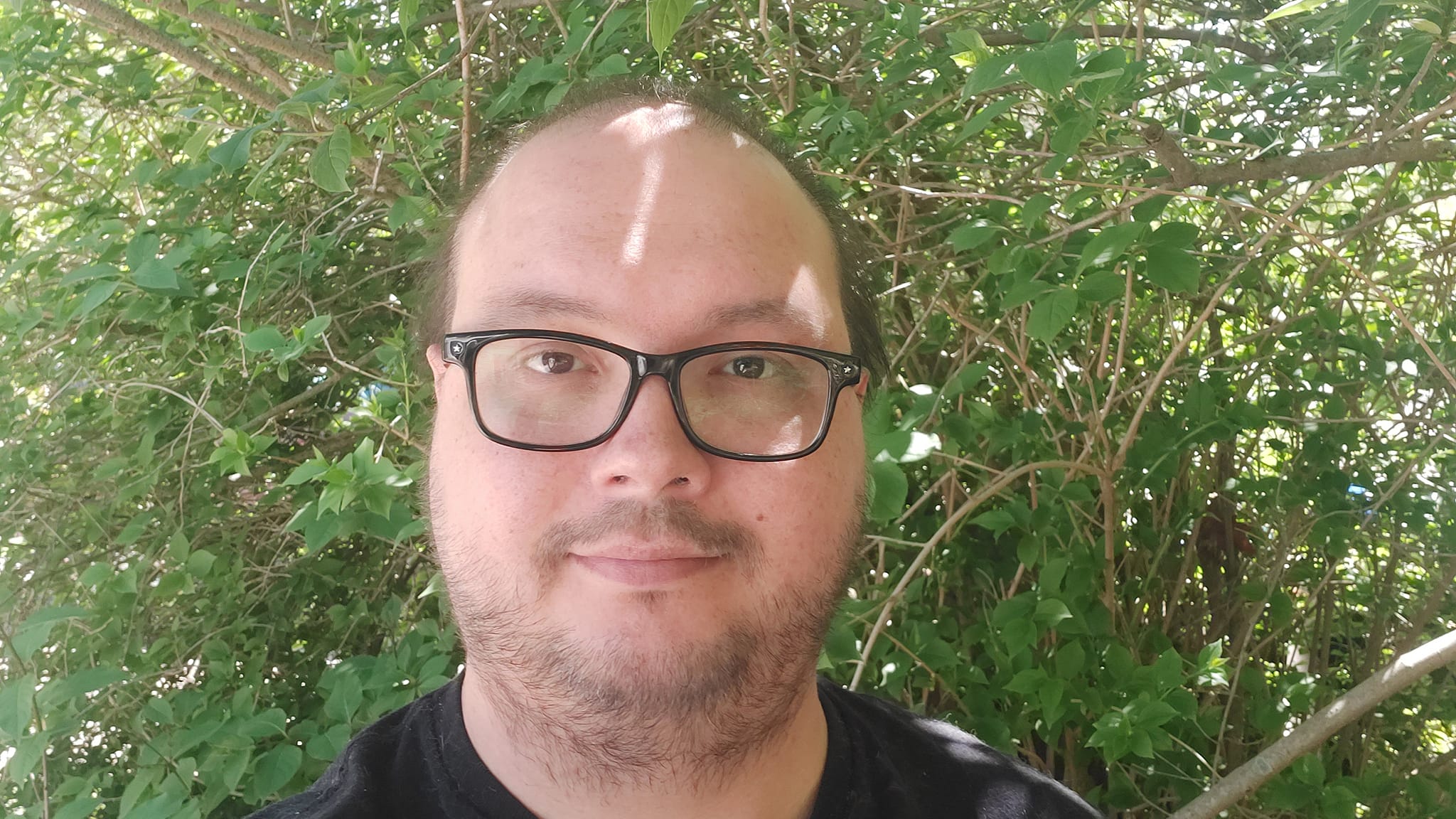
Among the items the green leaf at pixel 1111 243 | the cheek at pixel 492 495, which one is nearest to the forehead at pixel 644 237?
the cheek at pixel 492 495

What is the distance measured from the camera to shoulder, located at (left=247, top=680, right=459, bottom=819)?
111cm

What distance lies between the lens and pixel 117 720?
200cm

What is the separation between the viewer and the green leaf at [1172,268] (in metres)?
1.33

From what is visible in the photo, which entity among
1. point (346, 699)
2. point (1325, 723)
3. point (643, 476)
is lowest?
point (346, 699)

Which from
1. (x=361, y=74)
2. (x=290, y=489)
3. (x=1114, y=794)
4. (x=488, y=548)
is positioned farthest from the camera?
(x=290, y=489)

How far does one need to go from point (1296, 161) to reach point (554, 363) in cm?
132

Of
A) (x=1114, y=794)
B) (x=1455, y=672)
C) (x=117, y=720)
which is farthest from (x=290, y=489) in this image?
(x=1455, y=672)

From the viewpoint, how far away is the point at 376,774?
1171 millimetres

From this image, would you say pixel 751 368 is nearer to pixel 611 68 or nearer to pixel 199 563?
pixel 611 68

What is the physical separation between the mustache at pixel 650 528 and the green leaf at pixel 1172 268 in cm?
77

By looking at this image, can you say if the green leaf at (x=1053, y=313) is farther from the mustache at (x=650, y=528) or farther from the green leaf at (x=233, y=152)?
the green leaf at (x=233, y=152)

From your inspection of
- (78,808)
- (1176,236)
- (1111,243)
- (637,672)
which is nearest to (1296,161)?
(1176,236)

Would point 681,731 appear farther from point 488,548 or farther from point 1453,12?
point 1453,12

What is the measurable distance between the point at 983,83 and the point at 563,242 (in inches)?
24.1
